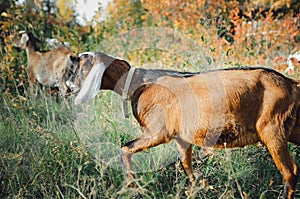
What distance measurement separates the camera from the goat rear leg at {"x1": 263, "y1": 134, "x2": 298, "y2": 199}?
2631 millimetres

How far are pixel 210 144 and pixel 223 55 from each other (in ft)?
6.43

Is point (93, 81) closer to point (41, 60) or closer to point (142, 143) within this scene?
point (142, 143)

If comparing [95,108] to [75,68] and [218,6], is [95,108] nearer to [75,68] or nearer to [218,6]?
[75,68]

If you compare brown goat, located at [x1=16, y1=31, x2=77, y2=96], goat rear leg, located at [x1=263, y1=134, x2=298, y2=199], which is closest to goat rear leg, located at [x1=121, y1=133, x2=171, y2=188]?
goat rear leg, located at [x1=263, y1=134, x2=298, y2=199]

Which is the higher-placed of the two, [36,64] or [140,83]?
[140,83]

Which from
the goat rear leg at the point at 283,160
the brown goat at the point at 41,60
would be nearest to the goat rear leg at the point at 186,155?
the goat rear leg at the point at 283,160

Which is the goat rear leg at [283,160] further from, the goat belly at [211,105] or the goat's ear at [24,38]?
the goat's ear at [24,38]

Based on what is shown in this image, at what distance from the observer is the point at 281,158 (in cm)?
266

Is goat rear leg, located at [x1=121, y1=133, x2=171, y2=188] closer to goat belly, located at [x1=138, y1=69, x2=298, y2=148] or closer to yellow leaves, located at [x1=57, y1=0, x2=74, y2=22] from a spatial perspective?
goat belly, located at [x1=138, y1=69, x2=298, y2=148]

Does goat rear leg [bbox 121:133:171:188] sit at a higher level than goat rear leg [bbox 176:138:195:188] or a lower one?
higher

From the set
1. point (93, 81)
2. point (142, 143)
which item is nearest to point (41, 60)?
point (93, 81)

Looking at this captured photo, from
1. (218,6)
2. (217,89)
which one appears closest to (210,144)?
(217,89)

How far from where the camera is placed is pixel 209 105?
107 inches

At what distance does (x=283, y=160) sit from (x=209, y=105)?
1.93 feet
